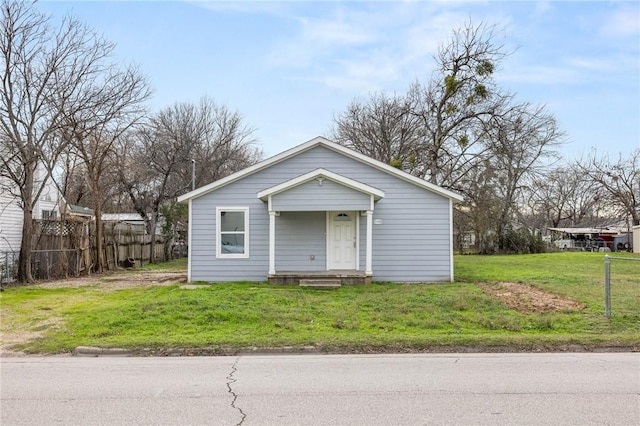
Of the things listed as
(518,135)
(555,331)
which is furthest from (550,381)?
(518,135)

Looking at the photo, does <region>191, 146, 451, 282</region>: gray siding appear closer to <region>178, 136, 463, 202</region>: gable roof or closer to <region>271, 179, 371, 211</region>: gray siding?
<region>178, 136, 463, 202</region>: gable roof

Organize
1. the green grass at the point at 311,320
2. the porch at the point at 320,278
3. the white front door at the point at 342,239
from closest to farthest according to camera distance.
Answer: the green grass at the point at 311,320, the porch at the point at 320,278, the white front door at the point at 342,239

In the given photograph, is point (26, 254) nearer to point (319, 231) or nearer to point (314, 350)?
point (319, 231)

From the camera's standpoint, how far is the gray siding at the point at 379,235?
16.5 m

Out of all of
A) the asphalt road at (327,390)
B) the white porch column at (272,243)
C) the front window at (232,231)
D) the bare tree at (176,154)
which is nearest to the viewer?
the asphalt road at (327,390)

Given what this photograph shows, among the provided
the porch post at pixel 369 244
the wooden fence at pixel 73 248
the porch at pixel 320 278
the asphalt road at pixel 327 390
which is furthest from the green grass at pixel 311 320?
the wooden fence at pixel 73 248

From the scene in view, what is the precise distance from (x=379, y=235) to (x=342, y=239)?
1170mm

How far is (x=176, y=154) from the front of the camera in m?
33.3

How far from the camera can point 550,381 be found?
19.1 feet

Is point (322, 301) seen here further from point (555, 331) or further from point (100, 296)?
point (100, 296)

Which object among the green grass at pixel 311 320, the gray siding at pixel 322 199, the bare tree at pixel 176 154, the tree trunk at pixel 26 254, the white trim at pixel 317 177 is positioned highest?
the bare tree at pixel 176 154

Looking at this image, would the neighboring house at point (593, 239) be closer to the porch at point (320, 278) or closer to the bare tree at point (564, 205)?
the bare tree at point (564, 205)

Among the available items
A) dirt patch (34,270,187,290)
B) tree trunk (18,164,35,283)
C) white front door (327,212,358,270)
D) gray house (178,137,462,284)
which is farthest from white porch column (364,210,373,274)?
tree trunk (18,164,35,283)

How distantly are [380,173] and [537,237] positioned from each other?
27.1 meters
